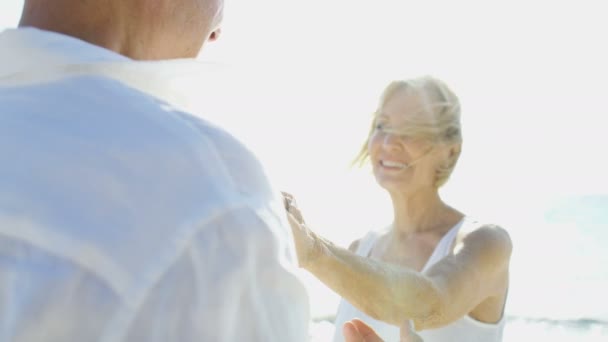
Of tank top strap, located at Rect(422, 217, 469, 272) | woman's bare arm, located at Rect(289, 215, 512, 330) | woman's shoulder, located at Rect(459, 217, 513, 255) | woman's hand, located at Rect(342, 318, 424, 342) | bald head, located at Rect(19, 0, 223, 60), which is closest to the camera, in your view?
bald head, located at Rect(19, 0, 223, 60)

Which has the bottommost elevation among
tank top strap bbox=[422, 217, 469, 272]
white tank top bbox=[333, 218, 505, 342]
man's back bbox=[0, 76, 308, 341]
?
white tank top bbox=[333, 218, 505, 342]

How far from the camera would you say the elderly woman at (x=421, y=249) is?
1752 mm

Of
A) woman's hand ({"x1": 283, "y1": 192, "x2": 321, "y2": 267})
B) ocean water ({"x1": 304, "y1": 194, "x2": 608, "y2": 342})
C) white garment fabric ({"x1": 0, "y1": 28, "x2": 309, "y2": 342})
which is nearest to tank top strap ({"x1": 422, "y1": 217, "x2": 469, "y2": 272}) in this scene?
woman's hand ({"x1": 283, "y1": 192, "x2": 321, "y2": 267})

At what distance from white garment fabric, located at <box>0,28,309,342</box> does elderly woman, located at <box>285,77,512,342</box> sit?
111 centimetres

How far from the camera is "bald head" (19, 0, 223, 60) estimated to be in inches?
25.9

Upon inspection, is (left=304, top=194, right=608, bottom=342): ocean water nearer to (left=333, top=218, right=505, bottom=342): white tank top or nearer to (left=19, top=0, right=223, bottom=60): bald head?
(left=333, top=218, right=505, bottom=342): white tank top

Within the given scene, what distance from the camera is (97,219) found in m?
0.48

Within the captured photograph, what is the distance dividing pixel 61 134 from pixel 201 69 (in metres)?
0.16

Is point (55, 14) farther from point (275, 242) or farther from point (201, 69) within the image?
point (275, 242)

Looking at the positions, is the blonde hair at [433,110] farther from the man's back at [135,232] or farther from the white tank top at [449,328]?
the man's back at [135,232]

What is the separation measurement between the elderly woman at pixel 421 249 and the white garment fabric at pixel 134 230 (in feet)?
3.64

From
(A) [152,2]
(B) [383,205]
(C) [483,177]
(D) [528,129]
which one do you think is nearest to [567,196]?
(C) [483,177]

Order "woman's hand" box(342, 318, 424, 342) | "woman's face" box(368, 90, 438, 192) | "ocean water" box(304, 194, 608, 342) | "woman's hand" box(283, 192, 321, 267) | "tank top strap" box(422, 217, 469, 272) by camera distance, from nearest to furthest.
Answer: "woman's hand" box(342, 318, 424, 342) → "woman's hand" box(283, 192, 321, 267) → "tank top strap" box(422, 217, 469, 272) → "woman's face" box(368, 90, 438, 192) → "ocean water" box(304, 194, 608, 342)

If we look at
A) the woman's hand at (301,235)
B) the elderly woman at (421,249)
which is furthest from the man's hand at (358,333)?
the elderly woman at (421,249)
